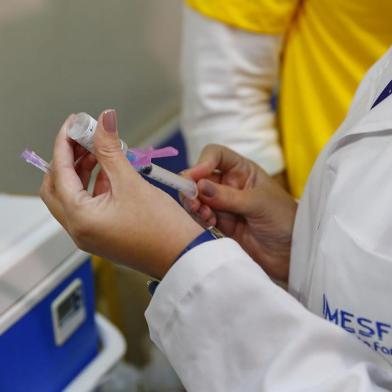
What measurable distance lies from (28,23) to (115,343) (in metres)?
0.50

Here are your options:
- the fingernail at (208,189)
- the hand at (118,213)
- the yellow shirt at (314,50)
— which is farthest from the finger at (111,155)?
the yellow shirt at (314,50)

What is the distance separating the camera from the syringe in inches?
21.4

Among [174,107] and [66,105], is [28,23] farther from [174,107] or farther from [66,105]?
[174,107]

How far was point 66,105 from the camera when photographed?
1038 millimetres

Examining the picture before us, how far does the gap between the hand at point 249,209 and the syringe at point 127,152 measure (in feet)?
0.13

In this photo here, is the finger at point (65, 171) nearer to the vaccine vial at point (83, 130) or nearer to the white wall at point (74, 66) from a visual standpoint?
the vaccine vial at point (83, 130)

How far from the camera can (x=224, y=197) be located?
708mm

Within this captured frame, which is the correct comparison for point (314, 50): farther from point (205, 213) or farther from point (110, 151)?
point (110, 151)

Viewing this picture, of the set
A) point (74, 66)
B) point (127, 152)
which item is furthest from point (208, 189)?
point (74, 66)

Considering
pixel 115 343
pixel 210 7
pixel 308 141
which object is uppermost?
pixel 210 7

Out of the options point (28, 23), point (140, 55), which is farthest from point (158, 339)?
point (140, 55)

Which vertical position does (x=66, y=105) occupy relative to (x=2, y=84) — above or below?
below

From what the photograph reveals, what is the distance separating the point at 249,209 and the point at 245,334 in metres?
0.25

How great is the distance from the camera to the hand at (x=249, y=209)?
719mm
